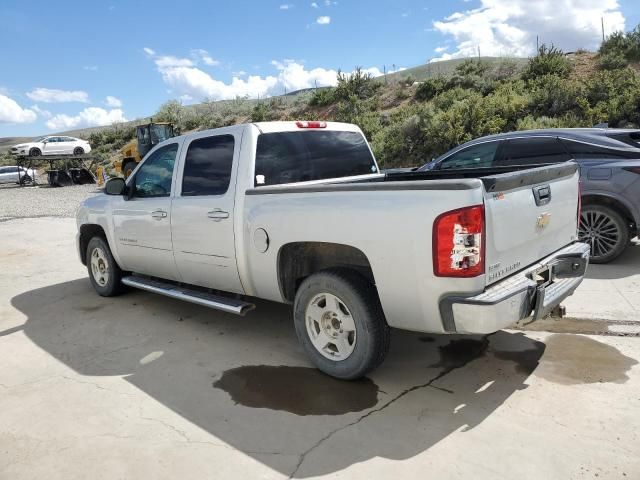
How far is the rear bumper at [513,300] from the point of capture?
307 centimetres

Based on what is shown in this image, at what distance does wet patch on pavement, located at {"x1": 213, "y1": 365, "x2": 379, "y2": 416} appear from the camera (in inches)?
138

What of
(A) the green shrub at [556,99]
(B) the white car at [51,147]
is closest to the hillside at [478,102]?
(A) the green shrub at [556,99]

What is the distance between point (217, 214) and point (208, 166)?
21.5 inches

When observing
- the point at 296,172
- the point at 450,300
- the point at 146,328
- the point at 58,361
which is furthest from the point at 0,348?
the point at 450,300

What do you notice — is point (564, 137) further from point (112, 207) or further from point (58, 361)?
point (58, 361)

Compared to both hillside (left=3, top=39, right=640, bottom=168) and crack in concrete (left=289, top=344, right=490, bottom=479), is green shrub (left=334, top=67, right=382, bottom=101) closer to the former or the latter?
hillside (left=3, top=39, right=640, bottom=168)

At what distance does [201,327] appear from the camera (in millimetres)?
5215

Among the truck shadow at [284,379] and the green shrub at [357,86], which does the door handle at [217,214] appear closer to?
the truck shadow at [284,379]

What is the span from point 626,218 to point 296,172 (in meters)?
4.57

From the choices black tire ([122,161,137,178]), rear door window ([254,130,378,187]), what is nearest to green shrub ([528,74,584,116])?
rear door window ([254,130,378,187])

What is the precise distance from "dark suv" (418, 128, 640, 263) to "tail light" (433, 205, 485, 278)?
3425 mm

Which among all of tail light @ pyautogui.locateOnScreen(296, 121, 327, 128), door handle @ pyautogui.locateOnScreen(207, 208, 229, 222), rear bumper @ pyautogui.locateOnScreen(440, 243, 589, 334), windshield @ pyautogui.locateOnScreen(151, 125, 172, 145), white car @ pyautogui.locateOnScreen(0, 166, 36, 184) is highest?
windshield @ pyautogui.locateOnScreen(151, 125, 172, 145)

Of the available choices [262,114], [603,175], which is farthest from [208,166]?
[262,114]

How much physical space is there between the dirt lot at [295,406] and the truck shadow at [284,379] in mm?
14
